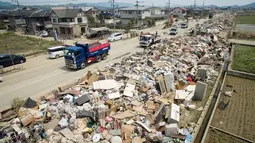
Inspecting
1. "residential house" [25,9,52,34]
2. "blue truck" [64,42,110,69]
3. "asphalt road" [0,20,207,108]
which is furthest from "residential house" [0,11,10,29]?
"blue truck" [64,42,110,69]

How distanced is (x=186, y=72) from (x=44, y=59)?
1757cm

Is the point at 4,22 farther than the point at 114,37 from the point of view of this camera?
Yes

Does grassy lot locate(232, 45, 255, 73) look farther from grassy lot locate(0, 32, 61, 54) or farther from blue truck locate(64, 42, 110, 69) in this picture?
grassy lot locate(0, 32, 61, 54)

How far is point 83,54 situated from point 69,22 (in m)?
21.9

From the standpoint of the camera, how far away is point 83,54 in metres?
16.7

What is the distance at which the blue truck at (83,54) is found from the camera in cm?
1589

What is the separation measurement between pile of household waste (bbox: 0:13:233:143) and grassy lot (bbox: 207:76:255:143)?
121cm

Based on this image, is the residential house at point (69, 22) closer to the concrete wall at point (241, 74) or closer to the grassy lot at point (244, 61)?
the grassy lot at point (244, 61)

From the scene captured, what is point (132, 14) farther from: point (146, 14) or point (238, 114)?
point (238, 114)

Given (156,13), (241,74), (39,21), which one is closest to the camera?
(241,74)

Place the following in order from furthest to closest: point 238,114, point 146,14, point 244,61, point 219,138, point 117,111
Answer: point 146,14 < point 244,61 < point 238,114 < point 117,111 < point 219,138

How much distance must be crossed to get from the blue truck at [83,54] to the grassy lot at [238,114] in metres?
12.7

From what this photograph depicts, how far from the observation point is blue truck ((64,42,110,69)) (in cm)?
1589

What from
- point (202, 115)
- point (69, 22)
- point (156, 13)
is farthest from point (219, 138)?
point (156, 13)
